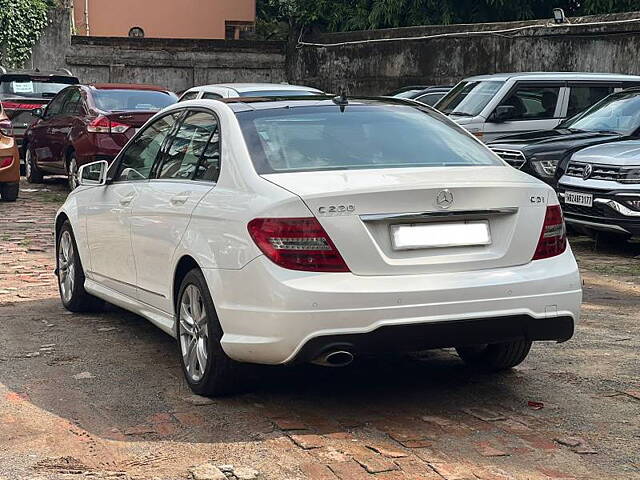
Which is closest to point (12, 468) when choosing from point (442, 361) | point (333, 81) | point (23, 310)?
point (442, 361)

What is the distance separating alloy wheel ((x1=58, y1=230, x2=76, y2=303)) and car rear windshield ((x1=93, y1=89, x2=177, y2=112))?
762 centimetres

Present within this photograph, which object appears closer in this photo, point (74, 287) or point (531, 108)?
point (74, 287)

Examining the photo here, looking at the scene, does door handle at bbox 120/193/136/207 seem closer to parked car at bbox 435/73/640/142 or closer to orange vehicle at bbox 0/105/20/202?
parked car at bbox 435/73/640/142

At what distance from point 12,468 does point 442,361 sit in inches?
109

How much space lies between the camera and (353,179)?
5.58 metres

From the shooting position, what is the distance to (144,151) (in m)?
7.34

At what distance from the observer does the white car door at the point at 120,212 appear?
7086 mm

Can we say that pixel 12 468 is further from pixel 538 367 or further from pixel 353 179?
pixel 538 367

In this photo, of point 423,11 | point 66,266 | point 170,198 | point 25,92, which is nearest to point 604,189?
point 66,266

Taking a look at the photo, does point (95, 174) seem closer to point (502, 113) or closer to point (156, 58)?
point (502, 113)

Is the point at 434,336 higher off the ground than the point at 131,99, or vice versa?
the point at 131,99

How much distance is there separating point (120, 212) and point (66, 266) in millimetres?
1508

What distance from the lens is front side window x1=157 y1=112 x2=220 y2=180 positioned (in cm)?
628

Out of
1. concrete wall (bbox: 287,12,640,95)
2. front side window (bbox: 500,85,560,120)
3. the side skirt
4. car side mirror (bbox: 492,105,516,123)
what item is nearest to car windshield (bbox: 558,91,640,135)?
car side mirror (bbox: 492,105,516,123)
